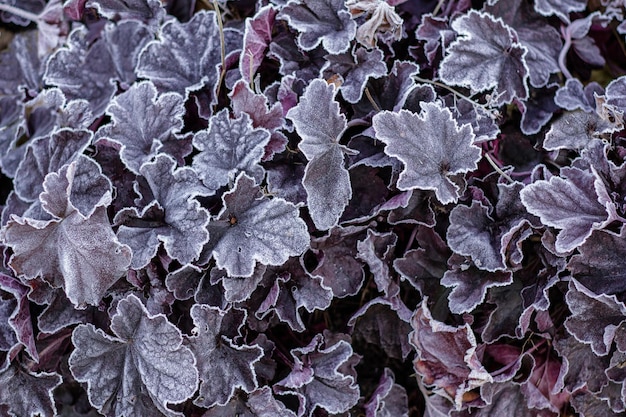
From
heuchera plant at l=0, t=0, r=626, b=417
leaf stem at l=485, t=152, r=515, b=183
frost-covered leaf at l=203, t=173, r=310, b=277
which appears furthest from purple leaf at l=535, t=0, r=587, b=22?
frost-covered leaf at l=203, t=173, r=310, b=277

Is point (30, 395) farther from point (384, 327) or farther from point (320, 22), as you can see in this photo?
point (320, 22)

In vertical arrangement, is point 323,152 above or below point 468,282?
above

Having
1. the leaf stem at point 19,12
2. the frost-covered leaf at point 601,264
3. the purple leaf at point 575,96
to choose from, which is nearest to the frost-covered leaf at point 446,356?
the frost-covered leaf at point 601,264

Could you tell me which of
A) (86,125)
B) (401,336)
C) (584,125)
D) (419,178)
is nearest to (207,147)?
(86,125)

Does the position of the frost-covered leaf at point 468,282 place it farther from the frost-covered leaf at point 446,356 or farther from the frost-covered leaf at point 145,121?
the frost-covered leaf at point 145,121

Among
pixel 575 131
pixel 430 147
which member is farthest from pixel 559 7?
pixel 430 147
